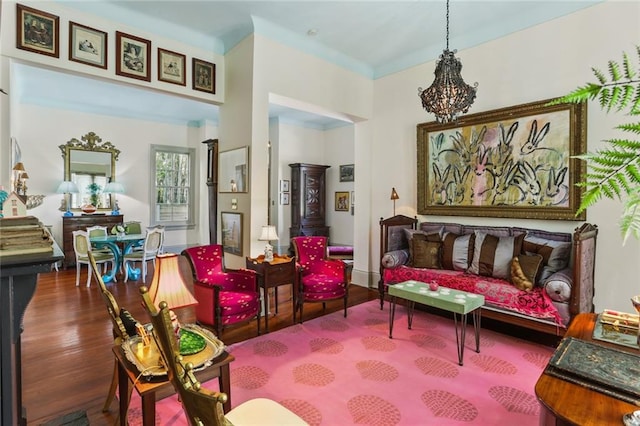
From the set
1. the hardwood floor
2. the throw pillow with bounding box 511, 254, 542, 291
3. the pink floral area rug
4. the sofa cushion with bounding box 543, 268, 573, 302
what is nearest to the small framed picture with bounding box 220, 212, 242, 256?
the hardwood floor

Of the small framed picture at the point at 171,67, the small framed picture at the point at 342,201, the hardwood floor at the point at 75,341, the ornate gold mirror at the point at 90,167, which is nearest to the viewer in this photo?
the hardwood floor at the point at 75,341

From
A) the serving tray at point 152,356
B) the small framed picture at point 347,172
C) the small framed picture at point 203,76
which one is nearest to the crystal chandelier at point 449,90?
the serving tray at point 152,356

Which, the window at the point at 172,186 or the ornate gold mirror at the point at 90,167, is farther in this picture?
the window at the point at 172,186

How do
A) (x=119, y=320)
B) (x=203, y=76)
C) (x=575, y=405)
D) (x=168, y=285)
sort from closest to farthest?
(x=575, y=405) → (x=119, y=320) → (x=168, y=285) → (x=203, y=76)

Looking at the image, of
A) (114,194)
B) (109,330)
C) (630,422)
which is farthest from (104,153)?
(630,422)

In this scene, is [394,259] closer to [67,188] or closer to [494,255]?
[494,255]

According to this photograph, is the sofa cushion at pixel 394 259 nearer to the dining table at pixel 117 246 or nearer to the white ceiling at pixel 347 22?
the white ceiling at pixel 347 22

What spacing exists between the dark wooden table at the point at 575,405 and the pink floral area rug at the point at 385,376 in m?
1.08

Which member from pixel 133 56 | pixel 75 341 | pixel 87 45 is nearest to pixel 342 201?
pixel 133 56

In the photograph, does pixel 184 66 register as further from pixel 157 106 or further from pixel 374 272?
pixel 374 272

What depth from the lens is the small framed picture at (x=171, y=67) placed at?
427 cm

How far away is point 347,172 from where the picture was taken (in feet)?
28.1

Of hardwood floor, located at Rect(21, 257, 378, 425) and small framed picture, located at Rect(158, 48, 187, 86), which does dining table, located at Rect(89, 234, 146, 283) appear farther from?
small framed picture, located at Rect(158, 48, 187, 86)

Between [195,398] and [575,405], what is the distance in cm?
138
